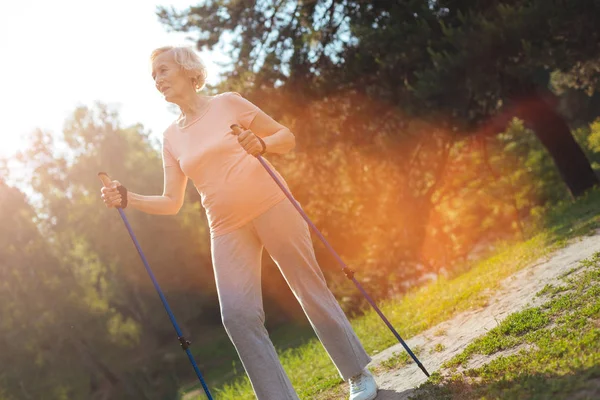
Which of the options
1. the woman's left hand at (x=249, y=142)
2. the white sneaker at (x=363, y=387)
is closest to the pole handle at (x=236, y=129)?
the woman's left hand at (x=249, y=142)

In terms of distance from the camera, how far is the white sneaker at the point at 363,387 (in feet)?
14.1

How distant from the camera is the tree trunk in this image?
44.0 ft

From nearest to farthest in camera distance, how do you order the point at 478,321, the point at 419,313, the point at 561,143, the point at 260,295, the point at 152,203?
1. the point at 260,295
2. the point at 152,203
3. the point at 478,321
4. the point at 419,313
5. the point at 561,143

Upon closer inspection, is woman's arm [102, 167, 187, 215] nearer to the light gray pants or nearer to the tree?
the light gray pants

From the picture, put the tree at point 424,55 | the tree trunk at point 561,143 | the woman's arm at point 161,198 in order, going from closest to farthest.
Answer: the woman's arm at point 161,198
the tree at point 424,55
the tree trunk at point 561,143

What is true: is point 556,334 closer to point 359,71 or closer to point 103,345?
point 359,71

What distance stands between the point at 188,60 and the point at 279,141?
70cm

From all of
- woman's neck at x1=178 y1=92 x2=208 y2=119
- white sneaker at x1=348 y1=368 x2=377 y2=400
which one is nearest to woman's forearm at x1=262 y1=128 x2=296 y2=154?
woman's neck at x1=178 y1=92 x2=208 y2=119

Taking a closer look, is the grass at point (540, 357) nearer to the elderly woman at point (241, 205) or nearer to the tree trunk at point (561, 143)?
the elderly woman at point (241, 205)

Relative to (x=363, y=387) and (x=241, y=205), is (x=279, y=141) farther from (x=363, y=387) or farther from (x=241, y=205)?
(x=363, y=387)

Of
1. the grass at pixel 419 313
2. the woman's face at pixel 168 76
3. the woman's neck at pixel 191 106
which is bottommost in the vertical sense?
the grass at pixel 419 313

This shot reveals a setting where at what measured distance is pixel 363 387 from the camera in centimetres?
432

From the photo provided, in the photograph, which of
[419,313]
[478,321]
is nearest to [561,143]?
[419,313]

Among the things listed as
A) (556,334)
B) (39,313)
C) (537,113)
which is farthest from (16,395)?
(556,334)
